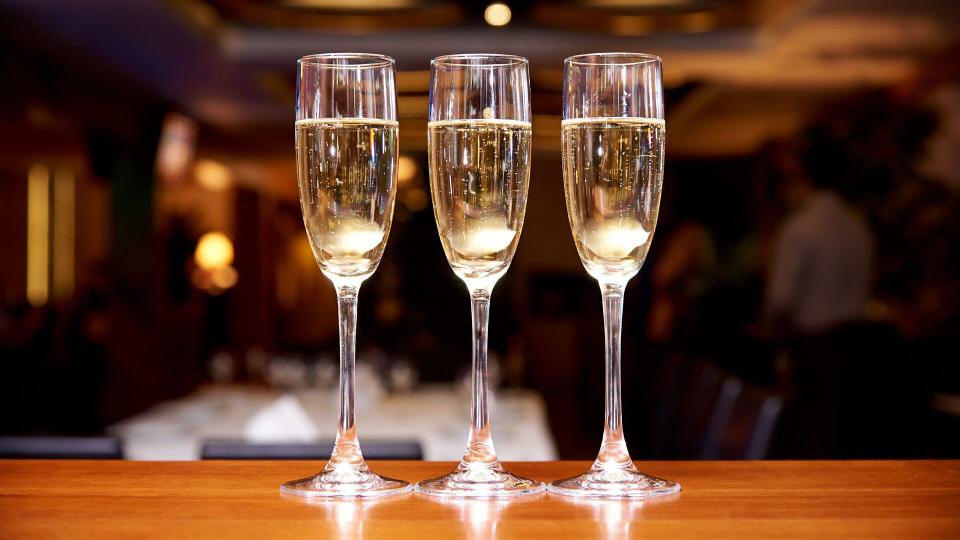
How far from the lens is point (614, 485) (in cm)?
65

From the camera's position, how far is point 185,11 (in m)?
6.44

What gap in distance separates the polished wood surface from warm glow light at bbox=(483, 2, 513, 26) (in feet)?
18.7

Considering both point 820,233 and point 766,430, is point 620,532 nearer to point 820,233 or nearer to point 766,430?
point 766,430

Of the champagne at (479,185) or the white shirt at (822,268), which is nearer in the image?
the champagne at (479,185)

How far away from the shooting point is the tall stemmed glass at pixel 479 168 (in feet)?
2.25

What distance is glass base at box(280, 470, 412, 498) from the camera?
0.63 m

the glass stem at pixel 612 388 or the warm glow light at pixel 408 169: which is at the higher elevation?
the warm glow light at pixel 408 169

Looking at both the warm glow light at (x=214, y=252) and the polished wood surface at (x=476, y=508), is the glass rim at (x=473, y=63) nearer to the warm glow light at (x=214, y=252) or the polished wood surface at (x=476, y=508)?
the polished wood surface at (x=476, y=508)

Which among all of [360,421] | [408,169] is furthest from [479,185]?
[408,169]

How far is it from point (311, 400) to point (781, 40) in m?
4.82

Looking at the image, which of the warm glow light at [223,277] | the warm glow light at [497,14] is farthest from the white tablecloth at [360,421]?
the warm glow light at [223,277]

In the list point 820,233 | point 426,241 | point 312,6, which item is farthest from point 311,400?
point 426,241

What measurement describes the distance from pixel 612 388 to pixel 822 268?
4.38 meters

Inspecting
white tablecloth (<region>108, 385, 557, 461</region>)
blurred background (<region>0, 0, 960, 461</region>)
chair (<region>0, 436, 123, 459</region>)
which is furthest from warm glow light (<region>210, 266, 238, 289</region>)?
chair (<region>0, 436, 123, 459</region>)
